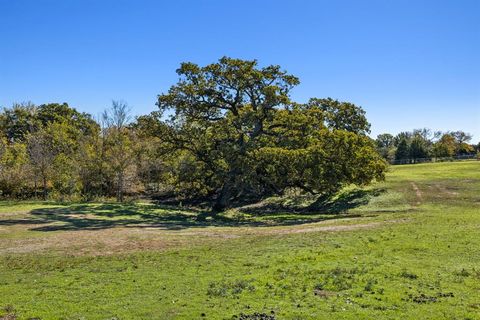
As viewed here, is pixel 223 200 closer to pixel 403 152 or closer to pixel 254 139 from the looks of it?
pixel 254 139

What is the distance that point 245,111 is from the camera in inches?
1597

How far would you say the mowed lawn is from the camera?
10.6 meters

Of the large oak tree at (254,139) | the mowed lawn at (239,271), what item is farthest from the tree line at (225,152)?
the mowed lawn at (239,271)

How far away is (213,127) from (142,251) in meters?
→ 24.3

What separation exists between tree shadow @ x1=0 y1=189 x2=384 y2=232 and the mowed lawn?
0.49m

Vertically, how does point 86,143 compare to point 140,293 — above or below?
above

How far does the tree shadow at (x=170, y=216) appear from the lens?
89.5 ft

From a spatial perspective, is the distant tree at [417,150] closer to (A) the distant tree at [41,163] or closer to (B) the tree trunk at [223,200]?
(B) the tree trunk at [223,200]

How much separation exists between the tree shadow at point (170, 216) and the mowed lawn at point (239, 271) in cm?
49

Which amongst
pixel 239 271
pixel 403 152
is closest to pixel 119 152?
pixel 239 271

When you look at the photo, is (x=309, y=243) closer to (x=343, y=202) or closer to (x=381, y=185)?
(x=343, y=202)

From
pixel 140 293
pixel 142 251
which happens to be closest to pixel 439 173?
pixel 142 251

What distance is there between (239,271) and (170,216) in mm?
20847

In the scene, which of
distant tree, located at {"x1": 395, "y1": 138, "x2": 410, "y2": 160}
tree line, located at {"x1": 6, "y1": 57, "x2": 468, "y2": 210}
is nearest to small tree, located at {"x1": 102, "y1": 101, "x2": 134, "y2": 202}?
tree line, located at {"x1": 6, "y1": 57, "x2": 468, "y2": 210}
